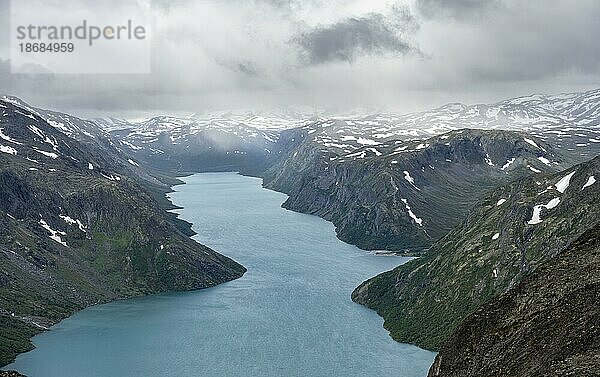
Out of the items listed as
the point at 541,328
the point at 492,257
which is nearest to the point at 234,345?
the point at 492,257

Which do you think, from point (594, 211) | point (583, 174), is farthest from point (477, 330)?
point (583, 174)

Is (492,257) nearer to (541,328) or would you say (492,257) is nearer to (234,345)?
(234,345)

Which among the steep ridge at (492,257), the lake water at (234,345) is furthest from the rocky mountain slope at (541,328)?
the steep ridge at (492,257)

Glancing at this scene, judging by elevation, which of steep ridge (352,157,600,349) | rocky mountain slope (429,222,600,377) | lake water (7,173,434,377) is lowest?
lake water (7,173,434,377)

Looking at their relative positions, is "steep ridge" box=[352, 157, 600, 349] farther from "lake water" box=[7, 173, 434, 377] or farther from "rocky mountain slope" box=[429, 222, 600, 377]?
"rocky mountain slope" box=[429, 222, 600, 377]

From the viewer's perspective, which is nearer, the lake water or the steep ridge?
the lake water

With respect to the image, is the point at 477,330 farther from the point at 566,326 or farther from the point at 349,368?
the point at 349,368

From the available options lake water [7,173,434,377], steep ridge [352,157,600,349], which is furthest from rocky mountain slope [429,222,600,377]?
steep ridge [352,157,600,349]
